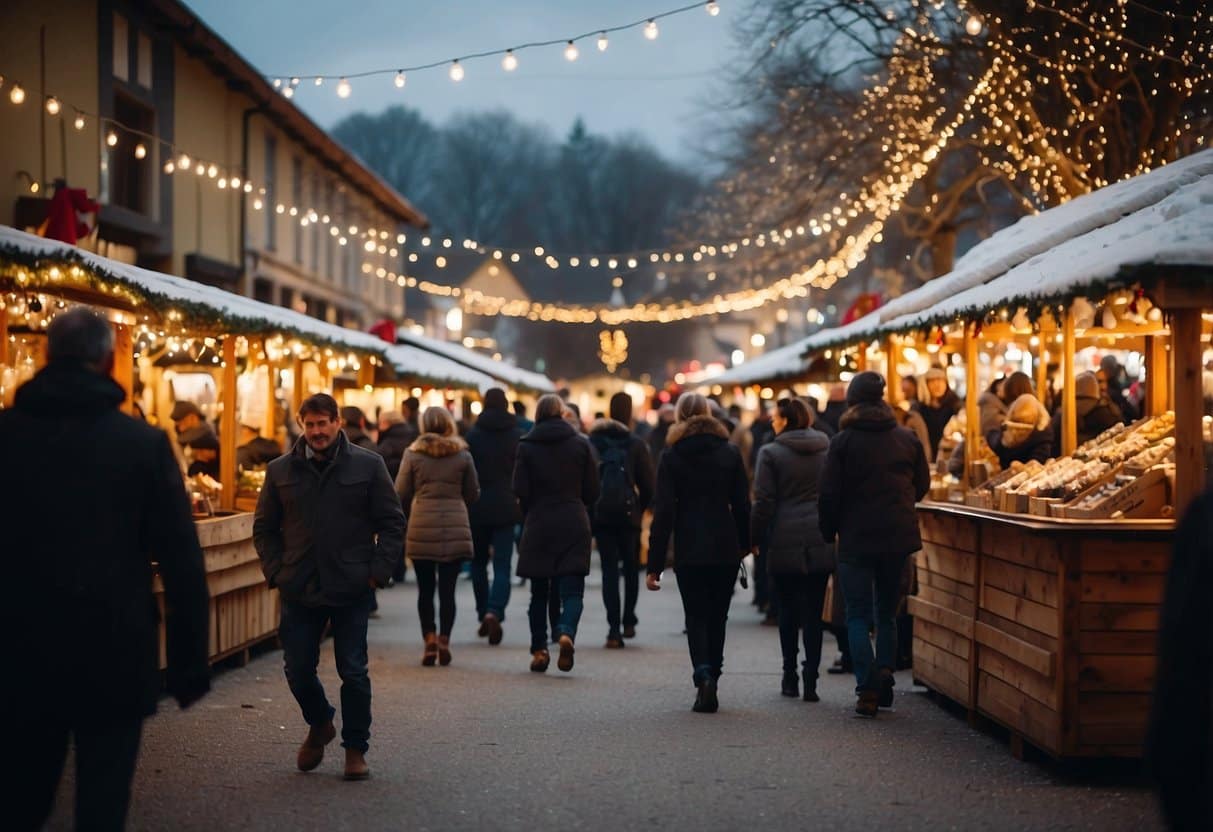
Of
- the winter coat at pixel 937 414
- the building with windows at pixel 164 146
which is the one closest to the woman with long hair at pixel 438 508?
the winter coat at pixel 937 414

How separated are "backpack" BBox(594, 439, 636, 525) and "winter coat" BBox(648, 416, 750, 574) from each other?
11.0ft

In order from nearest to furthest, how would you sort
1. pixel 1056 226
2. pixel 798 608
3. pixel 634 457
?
pixel 798 608 < pixel 1056 226 < pixel 634 457

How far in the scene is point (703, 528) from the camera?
34.9 ft

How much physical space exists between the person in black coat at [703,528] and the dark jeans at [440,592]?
2.67m

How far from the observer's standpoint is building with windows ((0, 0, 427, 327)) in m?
19.6

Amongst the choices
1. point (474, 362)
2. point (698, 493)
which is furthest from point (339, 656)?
point (474, 362)

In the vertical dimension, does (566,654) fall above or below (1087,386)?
below

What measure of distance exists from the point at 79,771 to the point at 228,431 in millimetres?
9541

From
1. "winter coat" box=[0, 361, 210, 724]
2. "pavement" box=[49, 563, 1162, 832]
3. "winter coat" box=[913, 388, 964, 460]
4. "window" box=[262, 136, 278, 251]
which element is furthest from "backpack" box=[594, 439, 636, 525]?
"window" box=[262, 136, 278, 251]

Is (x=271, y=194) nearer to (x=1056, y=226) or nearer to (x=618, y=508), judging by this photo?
(x=618, y=508)

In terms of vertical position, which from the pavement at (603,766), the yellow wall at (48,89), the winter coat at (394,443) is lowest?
the pavement at (603,766)

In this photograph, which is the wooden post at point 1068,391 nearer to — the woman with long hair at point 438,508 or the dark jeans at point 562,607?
the dark jeans at point 562,607

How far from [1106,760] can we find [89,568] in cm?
540

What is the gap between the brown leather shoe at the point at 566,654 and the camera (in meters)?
12.3
